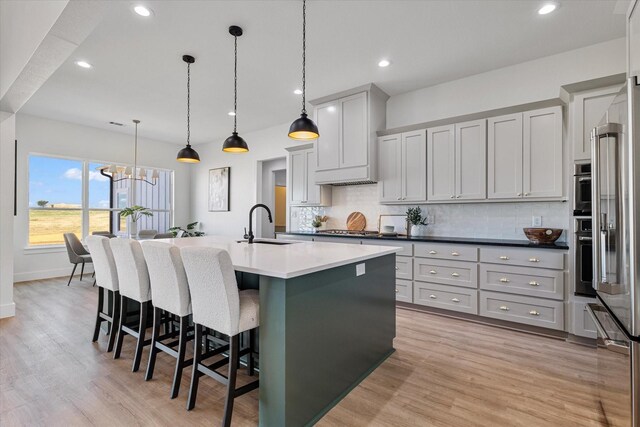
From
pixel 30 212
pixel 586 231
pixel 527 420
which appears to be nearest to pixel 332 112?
pixel 586 231

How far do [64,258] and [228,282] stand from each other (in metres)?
6.19

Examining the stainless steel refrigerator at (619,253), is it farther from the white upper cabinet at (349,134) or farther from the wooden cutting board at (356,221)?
the wooden cutting board at (356,221)

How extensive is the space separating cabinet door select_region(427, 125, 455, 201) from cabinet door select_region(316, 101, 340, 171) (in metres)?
1.30

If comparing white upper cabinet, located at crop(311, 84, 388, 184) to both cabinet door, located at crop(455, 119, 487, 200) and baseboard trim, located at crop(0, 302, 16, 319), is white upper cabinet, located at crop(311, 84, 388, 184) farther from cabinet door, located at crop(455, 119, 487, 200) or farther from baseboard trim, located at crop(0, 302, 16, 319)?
baseboard trim, located at crop(0, 302, 16, 319)

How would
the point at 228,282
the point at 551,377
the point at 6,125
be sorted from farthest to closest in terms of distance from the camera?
1. the point at 6,125
2. the point at 551,377
3. the point at 228,282

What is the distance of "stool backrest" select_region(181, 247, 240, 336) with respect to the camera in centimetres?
167

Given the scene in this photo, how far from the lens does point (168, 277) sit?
6.69ft

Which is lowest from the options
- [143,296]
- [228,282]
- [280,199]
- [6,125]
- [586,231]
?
[143,296]

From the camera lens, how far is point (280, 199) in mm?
7332

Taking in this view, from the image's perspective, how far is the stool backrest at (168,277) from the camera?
1.99m

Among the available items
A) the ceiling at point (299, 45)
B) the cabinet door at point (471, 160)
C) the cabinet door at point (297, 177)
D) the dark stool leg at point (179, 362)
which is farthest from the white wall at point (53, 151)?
the cabinet door at point (471, 160)

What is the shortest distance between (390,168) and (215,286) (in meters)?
3.24

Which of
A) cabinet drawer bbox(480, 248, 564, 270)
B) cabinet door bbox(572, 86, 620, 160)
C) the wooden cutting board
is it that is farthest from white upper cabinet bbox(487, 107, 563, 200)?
the wooden cutting board

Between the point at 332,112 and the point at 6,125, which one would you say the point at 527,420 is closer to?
the point at 332,112
